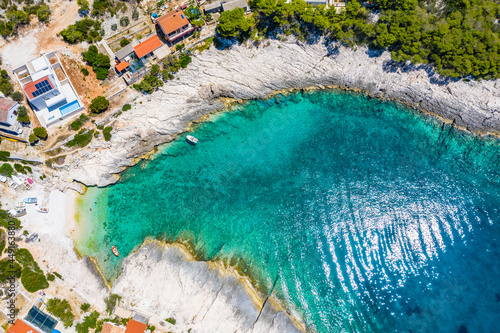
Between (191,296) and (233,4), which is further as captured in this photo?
(233,4)

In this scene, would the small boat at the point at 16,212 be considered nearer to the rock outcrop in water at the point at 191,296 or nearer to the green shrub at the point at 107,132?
the green shrub at the point at 107,132

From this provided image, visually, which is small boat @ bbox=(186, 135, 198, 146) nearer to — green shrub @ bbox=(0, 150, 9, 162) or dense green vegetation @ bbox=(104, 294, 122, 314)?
dense green vegetation @ bbox=(104, 294, 122, 314)

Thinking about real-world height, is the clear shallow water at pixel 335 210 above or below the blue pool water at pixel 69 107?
below

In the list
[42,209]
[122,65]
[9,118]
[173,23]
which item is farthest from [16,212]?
[173,23]

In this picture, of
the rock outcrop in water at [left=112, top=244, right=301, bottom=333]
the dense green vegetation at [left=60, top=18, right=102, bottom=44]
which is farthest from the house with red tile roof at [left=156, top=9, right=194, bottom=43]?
the rock outcrop in water at [left=112, top=244, right=301, bottom=333]

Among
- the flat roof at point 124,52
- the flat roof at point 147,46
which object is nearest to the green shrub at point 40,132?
the flat roof at point 124,52

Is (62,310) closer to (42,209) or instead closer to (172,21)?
(42,209)
